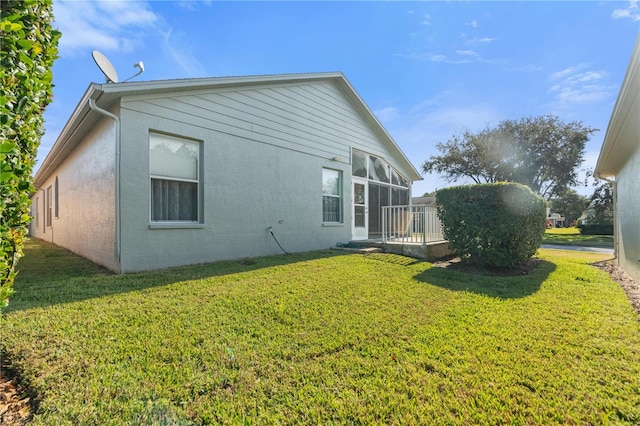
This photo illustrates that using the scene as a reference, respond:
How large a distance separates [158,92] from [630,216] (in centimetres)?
1019

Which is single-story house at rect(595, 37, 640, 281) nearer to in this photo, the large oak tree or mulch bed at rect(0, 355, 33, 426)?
mulch bed at rect(0, 355, 33, 426)

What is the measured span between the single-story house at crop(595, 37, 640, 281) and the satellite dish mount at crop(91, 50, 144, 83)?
7.32 meters

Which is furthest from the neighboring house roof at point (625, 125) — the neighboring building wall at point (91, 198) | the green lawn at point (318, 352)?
the neighboring building wall at point (91, 198)

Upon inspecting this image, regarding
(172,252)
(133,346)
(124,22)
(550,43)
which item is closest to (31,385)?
(133,346)

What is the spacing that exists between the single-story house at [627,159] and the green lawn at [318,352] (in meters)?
2.25

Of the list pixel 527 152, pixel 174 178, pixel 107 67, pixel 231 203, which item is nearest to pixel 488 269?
pixel 231 203

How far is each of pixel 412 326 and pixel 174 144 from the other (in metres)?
5.75

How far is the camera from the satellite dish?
5.26m

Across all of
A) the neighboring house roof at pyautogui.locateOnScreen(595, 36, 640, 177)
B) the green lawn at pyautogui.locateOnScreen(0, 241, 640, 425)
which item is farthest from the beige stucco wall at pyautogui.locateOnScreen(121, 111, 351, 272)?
the neighboring house roof at pyautogui.locateOnScreen(595, 36, 640, 177)

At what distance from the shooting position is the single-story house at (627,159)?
334 cm

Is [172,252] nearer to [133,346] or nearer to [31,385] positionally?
[133,346]

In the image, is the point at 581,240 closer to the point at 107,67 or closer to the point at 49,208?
the point at 107,67

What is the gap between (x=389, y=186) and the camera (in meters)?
11.6

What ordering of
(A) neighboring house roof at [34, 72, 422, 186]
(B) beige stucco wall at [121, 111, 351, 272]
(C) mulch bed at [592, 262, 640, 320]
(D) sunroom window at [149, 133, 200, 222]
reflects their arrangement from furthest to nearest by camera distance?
(D) sunroom window at [149, 133, 200, 222], (B) beige stucco wall at [121, 111, 351, 272], (A) neighboring house roof at [34, 72, 422, 186], (C) mulch bed at [592, 262, 640, 320]
